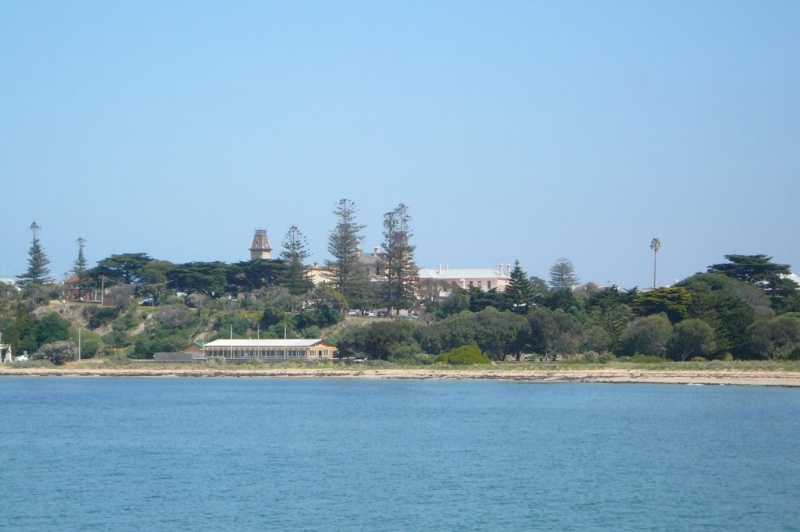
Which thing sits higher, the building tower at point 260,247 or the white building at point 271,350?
the building tower at point 260,247

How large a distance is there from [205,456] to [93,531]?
1021 centimetres

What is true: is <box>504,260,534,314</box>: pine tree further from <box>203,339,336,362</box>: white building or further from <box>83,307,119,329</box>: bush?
<box>83,307,119,329</box>: bush

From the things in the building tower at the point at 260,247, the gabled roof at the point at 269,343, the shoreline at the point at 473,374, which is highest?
the building tower at the point at 260,247

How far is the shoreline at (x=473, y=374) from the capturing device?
2278 inches

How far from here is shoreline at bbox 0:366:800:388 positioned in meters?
57.9

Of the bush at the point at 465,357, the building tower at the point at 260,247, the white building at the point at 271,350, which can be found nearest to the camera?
the bush at the point at 465,357

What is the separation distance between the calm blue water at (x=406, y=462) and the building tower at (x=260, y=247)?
69388mm

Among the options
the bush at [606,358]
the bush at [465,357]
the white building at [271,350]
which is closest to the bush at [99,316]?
the white building at [271,350]

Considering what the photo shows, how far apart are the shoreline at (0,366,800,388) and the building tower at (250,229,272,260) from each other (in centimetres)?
4827

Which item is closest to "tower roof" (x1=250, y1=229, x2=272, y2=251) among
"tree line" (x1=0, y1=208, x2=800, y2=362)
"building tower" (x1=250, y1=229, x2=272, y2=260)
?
"building tower" (x1=250, y1=229, x2=272, y2=260)

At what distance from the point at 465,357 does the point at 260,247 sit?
56757mm

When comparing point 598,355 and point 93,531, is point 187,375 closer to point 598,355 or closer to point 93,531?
point 598,355

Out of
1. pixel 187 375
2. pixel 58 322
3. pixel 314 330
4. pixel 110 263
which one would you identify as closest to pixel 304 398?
pixel 187 375

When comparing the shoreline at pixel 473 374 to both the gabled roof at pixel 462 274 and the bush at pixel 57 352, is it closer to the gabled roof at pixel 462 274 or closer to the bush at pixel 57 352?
the bush at pixel 57 352
